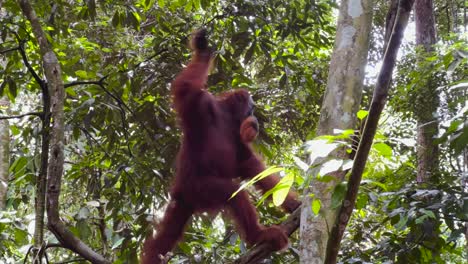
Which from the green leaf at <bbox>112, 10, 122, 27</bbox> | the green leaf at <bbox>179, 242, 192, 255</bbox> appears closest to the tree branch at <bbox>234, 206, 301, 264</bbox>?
the green leaf at <bbox>179, 242, 192, 255</bbox>

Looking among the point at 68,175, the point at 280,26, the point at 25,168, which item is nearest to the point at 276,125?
the point at 280,26

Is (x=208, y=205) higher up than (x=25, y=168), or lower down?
lower down

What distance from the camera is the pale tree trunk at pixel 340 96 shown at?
185 centimetres

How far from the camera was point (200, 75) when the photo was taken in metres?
2.96

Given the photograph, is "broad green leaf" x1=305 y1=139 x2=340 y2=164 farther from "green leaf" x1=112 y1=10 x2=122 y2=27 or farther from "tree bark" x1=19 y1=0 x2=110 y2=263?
"green leaf" x1=112 y1=10 x2=122 y2=27

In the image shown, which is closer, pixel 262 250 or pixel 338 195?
pixel 338 195

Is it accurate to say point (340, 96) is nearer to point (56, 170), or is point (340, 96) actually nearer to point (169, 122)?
point (56, 170)

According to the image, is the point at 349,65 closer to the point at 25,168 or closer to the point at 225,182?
the point at 225,182

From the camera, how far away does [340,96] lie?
6.45 ft

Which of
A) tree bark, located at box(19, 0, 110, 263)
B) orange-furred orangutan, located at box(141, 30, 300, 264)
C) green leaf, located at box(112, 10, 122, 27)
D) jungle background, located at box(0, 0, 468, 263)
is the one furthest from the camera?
green leaf, located at box(112, 10, 122, 27)

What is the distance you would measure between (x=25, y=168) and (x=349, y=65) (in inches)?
77.8

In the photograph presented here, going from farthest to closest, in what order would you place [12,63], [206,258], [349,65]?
1. [12,63]
2. [206,258]
3. [349,65]

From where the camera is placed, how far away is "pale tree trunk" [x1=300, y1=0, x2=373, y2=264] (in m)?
1.85

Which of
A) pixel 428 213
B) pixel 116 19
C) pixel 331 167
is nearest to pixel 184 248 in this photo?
pixel 428 213
